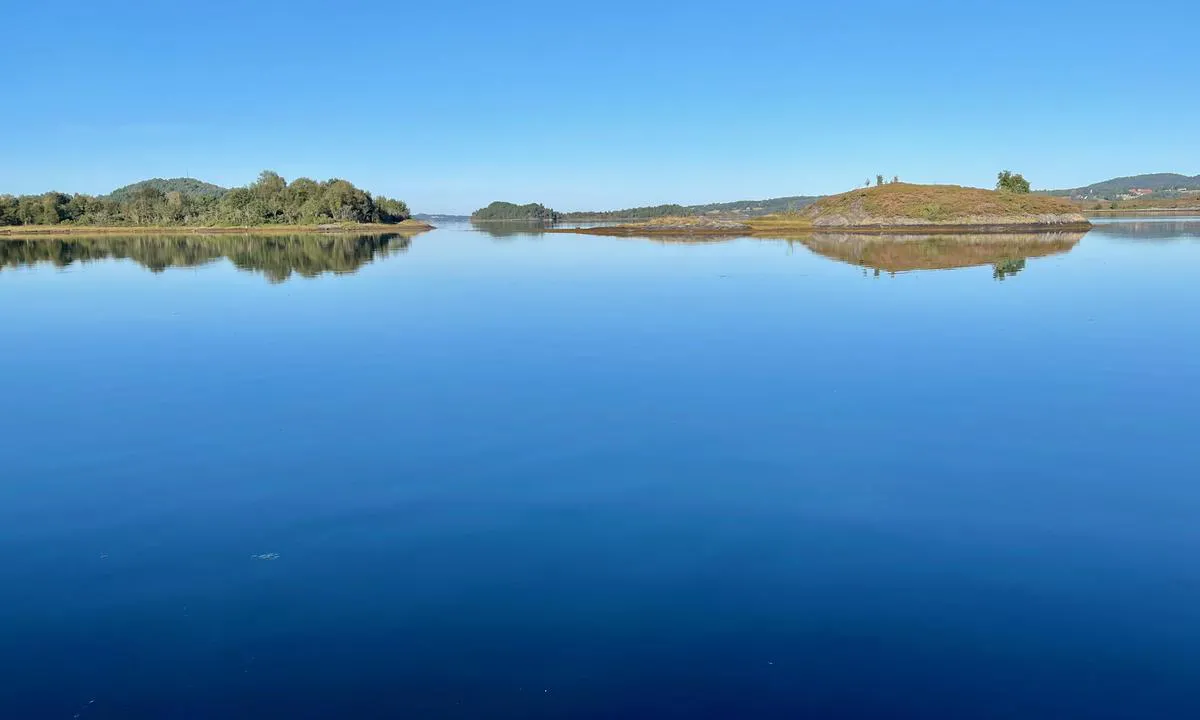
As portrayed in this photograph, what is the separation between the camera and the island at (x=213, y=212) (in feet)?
447

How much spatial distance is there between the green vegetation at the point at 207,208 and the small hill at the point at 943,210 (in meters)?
89.3

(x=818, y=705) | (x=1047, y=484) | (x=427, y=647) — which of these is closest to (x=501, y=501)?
(x=427, y=647)

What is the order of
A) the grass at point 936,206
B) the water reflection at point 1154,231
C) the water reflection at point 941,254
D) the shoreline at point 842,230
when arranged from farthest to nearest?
the grass at point 936,206, the shoreline at point 842,230, the water reflection at point 1154,231, the water reflection at point 941,254

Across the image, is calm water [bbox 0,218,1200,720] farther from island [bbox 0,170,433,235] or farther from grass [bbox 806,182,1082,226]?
island [bbox 0,170,433,235]

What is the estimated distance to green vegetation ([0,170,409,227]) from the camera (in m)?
139

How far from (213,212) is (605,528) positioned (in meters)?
161

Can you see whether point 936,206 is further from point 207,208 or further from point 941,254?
point 207,208

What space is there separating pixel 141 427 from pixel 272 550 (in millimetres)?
6292

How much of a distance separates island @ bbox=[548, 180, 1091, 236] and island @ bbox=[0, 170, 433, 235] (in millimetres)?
63428

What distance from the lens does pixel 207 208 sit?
150 m

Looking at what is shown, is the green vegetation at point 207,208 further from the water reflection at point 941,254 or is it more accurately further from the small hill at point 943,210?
the water reflection at point 941,254

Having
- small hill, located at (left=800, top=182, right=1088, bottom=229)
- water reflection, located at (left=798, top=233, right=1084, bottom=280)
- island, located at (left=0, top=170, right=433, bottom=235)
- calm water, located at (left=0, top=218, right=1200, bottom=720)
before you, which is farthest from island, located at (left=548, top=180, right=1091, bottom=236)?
calm water, located at (left=0, top=218, right=1200, bottom=720)

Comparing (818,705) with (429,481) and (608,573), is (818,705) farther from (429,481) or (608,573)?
(429,481)

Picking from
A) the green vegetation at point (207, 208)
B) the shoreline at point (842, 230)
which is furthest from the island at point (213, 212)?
the shoreline at point (842, 230)
